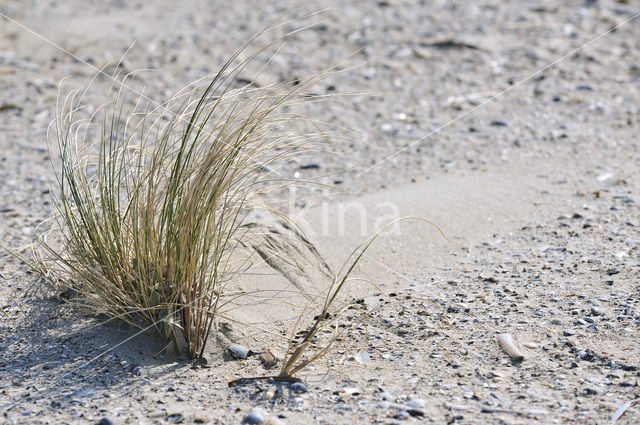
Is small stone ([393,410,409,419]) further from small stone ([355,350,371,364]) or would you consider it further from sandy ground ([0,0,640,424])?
small stone ([355,350,371,364])

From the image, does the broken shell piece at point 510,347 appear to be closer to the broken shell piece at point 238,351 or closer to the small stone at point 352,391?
the small stone at point 352,391

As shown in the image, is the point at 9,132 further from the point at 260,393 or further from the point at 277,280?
the point at 260,393

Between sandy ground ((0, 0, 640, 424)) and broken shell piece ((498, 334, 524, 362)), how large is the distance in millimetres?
29

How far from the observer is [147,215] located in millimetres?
2768

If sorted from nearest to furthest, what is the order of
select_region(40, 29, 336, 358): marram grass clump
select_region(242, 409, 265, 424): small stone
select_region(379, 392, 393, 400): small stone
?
select_region(242, 409, 265, 424): small stone
select_region(379, 392, 393, 400): small stone
select_region(40, 29, 336, 358): marram grass clump

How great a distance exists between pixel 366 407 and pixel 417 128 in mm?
3130

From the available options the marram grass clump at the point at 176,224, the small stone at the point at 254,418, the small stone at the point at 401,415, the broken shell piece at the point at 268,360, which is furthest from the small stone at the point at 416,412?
the marram grass clump at the point at 176,224

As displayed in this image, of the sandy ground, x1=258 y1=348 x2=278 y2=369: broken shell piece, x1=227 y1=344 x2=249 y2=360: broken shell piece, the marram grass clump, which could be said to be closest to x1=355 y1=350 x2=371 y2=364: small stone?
the sandy ground

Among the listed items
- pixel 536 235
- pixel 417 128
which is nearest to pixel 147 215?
pixel 536 235

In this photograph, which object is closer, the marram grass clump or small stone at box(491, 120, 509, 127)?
the marram grass clump

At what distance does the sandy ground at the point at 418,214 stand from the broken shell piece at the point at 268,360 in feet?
0.16

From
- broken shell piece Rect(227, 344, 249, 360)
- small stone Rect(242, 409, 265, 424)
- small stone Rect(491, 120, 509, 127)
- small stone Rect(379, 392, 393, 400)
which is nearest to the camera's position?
Result: small stone Rect(242, 409, 265, 424)

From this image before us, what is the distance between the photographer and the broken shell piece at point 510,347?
276 cm

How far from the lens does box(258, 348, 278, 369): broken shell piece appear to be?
9.15 feet
